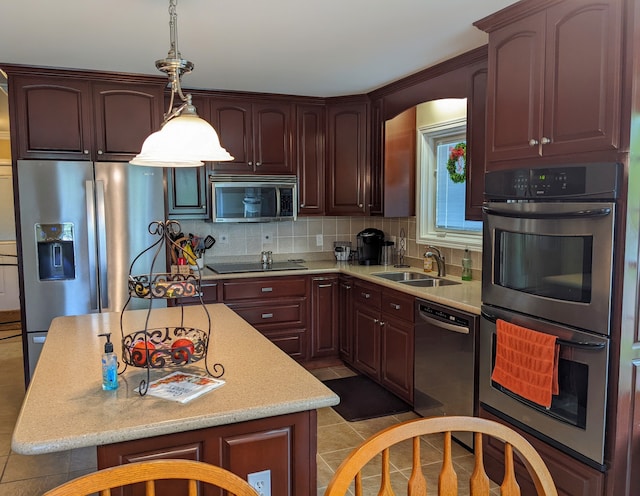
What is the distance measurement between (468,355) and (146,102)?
114 inches

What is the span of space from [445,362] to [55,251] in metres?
2.69

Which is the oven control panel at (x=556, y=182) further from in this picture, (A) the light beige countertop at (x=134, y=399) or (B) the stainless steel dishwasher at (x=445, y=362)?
(A) the light beige countertop at (x=134, y=399)

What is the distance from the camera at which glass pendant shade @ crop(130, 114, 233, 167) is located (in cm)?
170

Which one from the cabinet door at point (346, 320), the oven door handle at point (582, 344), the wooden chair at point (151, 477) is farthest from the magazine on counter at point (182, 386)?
the cabinet door at point (346, 320)

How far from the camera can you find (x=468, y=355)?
296 centimetres

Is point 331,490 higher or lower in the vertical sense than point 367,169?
lower

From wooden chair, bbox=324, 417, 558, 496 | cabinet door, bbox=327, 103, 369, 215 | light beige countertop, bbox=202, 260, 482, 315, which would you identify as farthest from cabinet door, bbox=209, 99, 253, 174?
wooden chair, bbox=324, 417, 558, 496

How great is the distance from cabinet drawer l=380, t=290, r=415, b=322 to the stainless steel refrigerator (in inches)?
69.7

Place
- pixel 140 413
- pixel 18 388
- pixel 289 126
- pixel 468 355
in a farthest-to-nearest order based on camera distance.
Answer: pixel 289 126, pixel 18 388, pixel 468 355, pixel 140 413

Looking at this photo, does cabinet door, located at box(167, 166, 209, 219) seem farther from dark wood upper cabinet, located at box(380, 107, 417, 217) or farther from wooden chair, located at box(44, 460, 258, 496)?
wooden chair, located at box(44, 460, 258, 496)

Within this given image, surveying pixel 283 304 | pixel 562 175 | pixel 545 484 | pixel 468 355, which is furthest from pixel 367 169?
pixel 545 484

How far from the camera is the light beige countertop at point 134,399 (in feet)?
4.66

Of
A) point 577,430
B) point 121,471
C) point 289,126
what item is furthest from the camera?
point 289,126

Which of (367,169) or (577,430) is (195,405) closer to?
(577,430)
